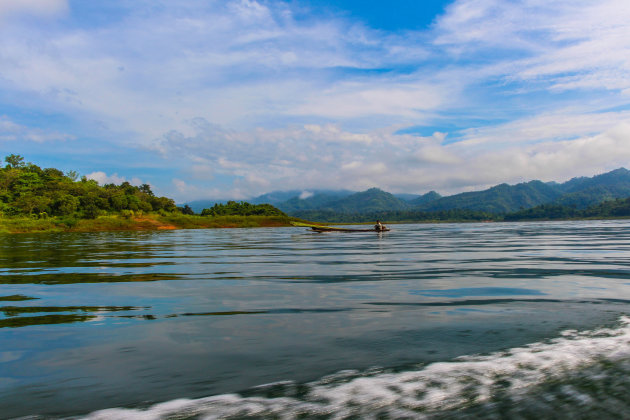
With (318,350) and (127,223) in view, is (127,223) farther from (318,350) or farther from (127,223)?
(318,350)

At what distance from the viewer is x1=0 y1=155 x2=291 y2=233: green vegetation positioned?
75913mm

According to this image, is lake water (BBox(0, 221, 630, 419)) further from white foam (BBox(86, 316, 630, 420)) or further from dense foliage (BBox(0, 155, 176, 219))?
dense foliage (BBox(0, 155, 176, 219))

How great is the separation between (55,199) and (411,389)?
10072 cm

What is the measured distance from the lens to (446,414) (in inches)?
132

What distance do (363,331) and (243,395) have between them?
104 inches

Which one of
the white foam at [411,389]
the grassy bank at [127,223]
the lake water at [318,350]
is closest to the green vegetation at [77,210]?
the grassy bank at [127,223]

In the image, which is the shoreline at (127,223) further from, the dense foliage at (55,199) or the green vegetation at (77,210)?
the dense foliage at (55,199)

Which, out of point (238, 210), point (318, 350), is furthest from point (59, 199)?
point (318, 350)

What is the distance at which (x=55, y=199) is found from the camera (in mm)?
85375

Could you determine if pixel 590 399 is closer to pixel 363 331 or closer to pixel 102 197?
pixel 363 331

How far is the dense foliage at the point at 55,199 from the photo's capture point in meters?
81.8

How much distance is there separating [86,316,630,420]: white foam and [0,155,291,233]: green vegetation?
81300mm

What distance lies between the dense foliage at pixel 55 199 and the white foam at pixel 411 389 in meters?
93.4

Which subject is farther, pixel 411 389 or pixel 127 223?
pixel 127 223
